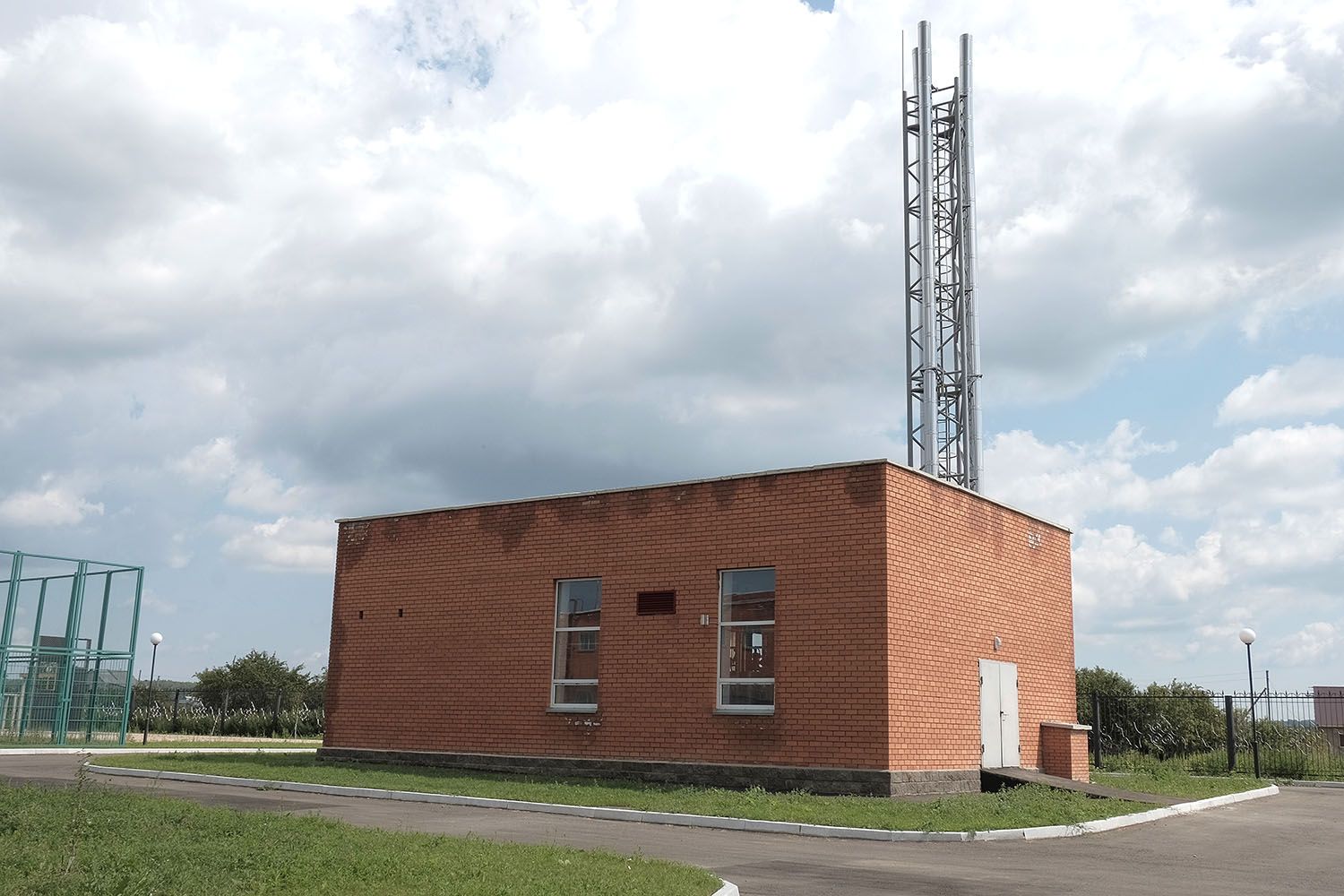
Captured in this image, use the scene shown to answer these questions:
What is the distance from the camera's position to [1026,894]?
948 centimetres

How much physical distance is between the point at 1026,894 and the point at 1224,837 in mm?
5935

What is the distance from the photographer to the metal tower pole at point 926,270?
2572cm

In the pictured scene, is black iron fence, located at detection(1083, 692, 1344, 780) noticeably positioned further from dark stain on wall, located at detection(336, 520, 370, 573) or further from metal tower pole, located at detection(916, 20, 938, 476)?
dark stain on wall, located at detection(336, 520, 370, 573)

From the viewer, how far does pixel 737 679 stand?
1852cm

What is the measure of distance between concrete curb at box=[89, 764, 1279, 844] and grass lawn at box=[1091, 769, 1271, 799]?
0.45 meters

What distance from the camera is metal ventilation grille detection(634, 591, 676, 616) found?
19.3 metres

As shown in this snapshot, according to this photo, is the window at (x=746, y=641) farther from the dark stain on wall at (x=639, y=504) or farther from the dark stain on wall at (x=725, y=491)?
the dark stain on wall at (x=639, y=504)

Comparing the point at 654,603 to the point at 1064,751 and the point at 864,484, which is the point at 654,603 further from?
the point at 1064,751

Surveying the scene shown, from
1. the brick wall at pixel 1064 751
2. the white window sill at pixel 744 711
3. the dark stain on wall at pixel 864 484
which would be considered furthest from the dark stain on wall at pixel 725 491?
the brick wall at pixel 1064 751

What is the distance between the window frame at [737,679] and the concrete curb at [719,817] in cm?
343

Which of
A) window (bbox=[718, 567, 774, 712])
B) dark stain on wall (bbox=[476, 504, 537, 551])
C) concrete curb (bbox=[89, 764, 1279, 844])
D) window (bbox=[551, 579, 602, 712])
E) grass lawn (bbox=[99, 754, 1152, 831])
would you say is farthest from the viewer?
dark stain on wall (bbox=[476, 504, 537, 551])

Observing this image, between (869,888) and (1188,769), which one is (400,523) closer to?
(869,888)

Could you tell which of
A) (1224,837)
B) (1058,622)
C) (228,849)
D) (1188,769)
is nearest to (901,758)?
(1224,837)

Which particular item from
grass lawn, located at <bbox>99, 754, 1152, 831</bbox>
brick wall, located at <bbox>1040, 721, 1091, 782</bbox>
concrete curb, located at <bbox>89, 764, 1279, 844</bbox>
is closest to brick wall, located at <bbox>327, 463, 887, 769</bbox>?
grass lawn, located at <bbox>99, 754, 1152, 831</bbox>
